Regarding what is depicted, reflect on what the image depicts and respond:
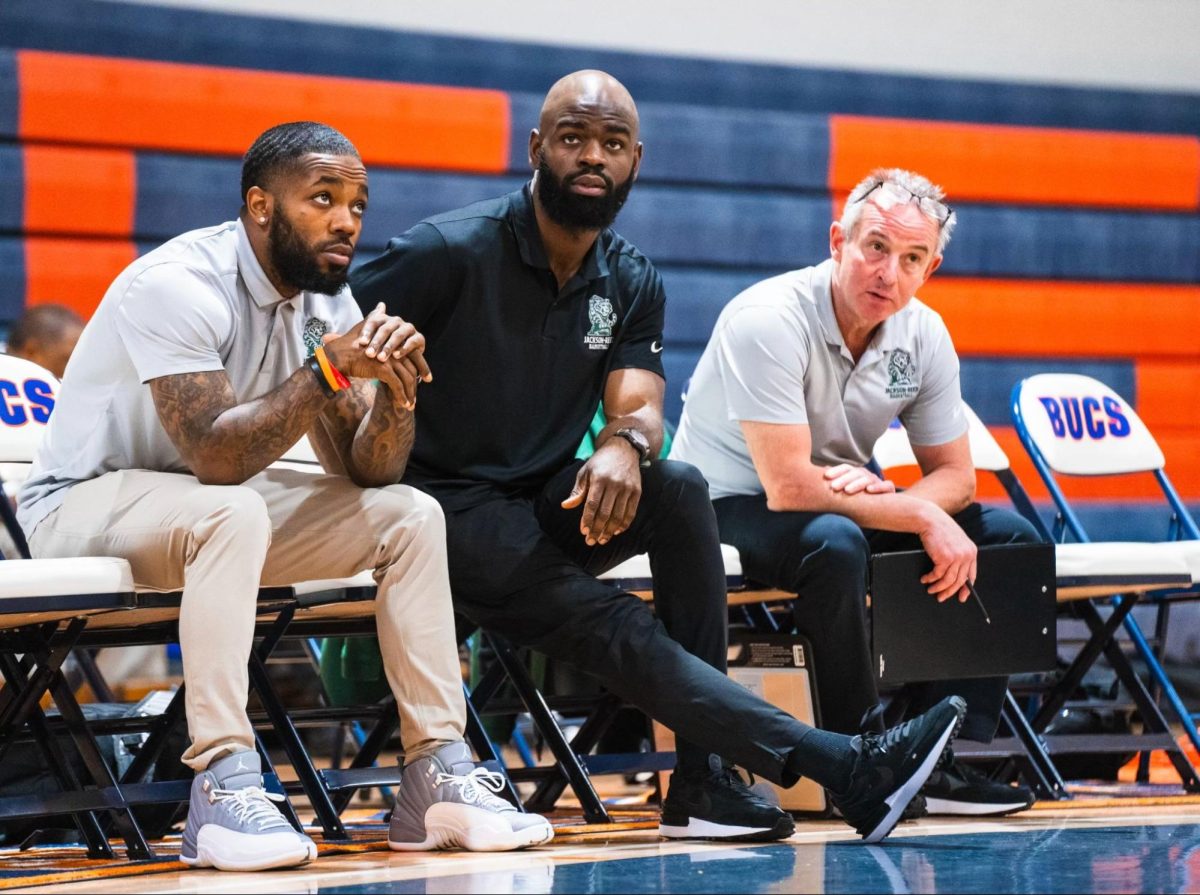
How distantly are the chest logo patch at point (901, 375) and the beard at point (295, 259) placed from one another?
3.80ft

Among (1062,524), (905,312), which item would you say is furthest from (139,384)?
(1062,524)

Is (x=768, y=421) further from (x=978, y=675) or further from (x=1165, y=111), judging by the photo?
(x=1165, y=111)

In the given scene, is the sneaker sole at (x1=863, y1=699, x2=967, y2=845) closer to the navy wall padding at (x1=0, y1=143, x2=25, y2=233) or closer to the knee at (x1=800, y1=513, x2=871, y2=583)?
the knee at (x1=800, y1=513, x2=871, y2=583)

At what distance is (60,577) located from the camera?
7.27 feet

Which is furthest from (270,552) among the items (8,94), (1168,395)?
(1168,395)

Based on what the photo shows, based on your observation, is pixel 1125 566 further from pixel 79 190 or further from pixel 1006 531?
pixel 79 190

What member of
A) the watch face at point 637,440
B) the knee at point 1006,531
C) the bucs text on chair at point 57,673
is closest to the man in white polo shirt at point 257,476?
the bucs text on chair at point 57,673

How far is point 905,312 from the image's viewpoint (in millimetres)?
3252

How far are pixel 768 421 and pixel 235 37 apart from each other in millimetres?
2365

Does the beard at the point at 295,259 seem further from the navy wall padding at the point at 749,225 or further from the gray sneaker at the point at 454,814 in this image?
the navy wall padding at the point at 749,225

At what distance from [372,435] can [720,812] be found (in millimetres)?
766

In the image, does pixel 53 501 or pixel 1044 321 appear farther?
pixel 1044 321

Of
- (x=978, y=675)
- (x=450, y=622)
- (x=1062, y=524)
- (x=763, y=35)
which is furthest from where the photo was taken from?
(x=763, y=35)

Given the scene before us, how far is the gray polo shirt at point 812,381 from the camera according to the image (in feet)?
9.99
